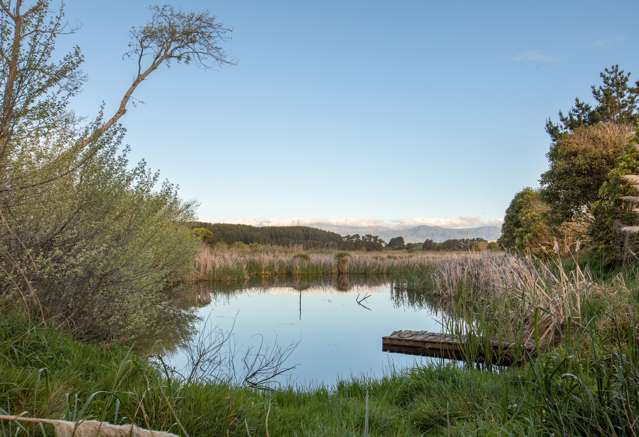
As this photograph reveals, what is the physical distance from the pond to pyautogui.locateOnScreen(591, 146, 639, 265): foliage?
14.6 feet

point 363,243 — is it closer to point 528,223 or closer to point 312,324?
point 528,223

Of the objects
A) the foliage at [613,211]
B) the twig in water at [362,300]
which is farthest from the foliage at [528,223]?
the twig in water at [362,300]

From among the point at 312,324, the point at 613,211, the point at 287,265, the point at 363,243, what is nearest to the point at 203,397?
the point at 312,324

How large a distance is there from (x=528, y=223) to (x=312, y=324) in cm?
1293

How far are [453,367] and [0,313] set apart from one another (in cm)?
420

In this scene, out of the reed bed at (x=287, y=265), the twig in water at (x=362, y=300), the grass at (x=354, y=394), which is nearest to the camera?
the grass at (x=354, y=394)

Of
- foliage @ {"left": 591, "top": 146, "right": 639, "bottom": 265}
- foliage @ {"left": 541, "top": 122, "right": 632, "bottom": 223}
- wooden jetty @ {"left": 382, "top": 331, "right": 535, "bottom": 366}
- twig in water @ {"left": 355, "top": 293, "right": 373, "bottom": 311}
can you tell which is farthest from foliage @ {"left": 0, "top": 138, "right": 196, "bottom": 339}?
foliage @ {"left": 541, "top": 122, "right": 632, "bottom": 223}

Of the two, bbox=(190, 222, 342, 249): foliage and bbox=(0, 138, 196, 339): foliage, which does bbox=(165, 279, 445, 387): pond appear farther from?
bbox=(190, 222, 342, 249): foliage

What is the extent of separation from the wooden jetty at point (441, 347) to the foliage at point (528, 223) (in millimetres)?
8204

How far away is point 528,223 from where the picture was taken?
1994 centimetres

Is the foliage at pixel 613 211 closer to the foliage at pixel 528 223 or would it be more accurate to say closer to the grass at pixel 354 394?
the foliage at pixel 528 223

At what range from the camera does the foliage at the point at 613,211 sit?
11.4 m

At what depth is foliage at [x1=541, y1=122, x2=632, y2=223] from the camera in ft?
48.9

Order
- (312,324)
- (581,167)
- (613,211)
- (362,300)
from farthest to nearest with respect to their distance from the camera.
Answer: (581,167), (362,300), (613,211), (312,324)
